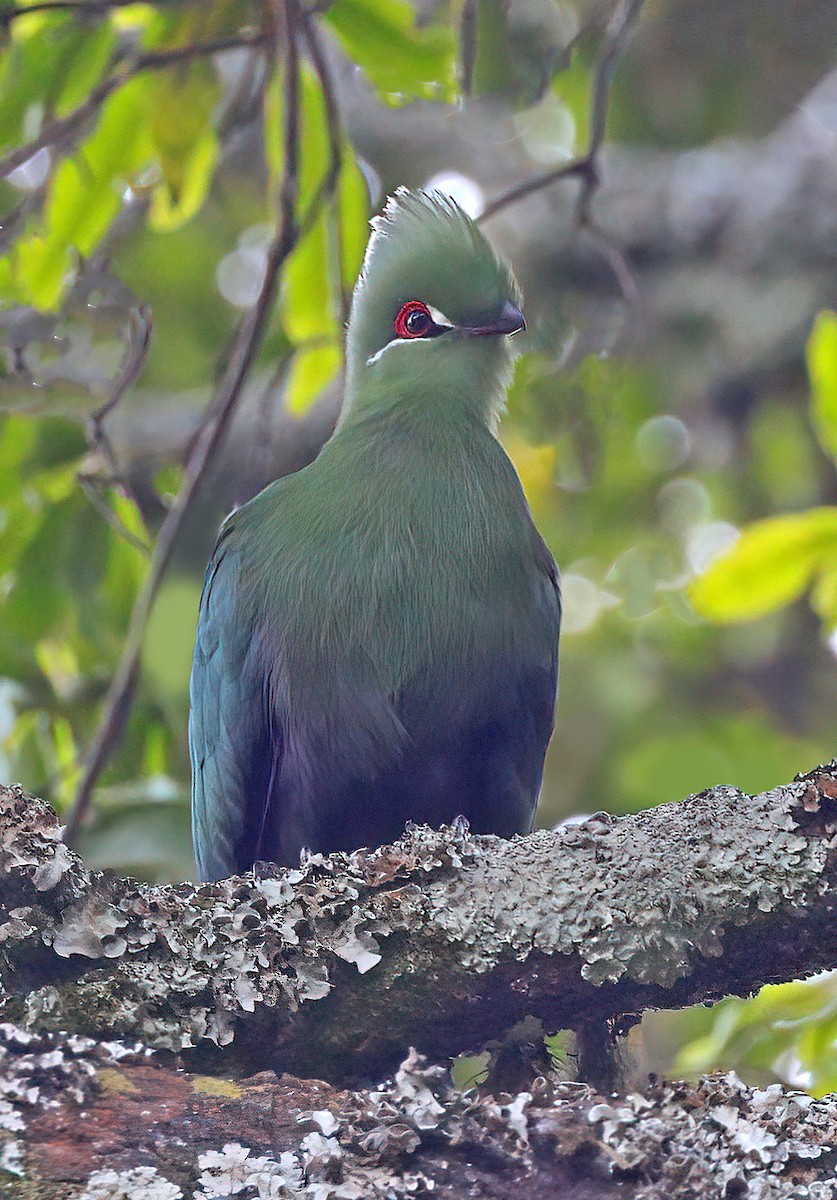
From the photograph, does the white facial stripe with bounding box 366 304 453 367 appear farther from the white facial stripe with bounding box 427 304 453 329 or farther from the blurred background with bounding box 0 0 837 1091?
the blurred background with bounding box 0 0 837 1091

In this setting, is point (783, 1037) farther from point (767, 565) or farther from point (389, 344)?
point (389, 344)

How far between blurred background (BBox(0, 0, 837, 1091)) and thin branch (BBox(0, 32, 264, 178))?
0.6 inches

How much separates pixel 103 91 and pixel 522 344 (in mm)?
1516

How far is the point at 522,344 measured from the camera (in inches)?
181

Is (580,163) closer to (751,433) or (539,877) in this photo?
(539,877)

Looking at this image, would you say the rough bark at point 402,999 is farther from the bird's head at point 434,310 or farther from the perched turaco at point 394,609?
the bird's head at point 434,310

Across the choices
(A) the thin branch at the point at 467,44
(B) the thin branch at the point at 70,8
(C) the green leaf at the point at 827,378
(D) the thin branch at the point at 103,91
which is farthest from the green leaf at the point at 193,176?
(C) the green leaf at the point at 827,378

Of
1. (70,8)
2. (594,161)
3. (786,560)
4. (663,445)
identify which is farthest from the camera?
(663,445)

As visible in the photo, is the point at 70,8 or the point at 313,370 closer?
the point at 70,8

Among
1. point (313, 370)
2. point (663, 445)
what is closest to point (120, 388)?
point (313, 370)

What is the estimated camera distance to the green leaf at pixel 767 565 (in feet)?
11.8

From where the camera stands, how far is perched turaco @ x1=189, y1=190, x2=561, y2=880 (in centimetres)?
338

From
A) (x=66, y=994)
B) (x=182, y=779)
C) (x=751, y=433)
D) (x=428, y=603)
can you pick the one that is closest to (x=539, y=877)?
(x=66, y=994)

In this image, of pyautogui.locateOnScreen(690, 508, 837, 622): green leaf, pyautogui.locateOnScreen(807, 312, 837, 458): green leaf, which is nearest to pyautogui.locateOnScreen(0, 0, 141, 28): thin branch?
pyautogui.locateOnScreen(807, 312, 837, 458): green leaf
